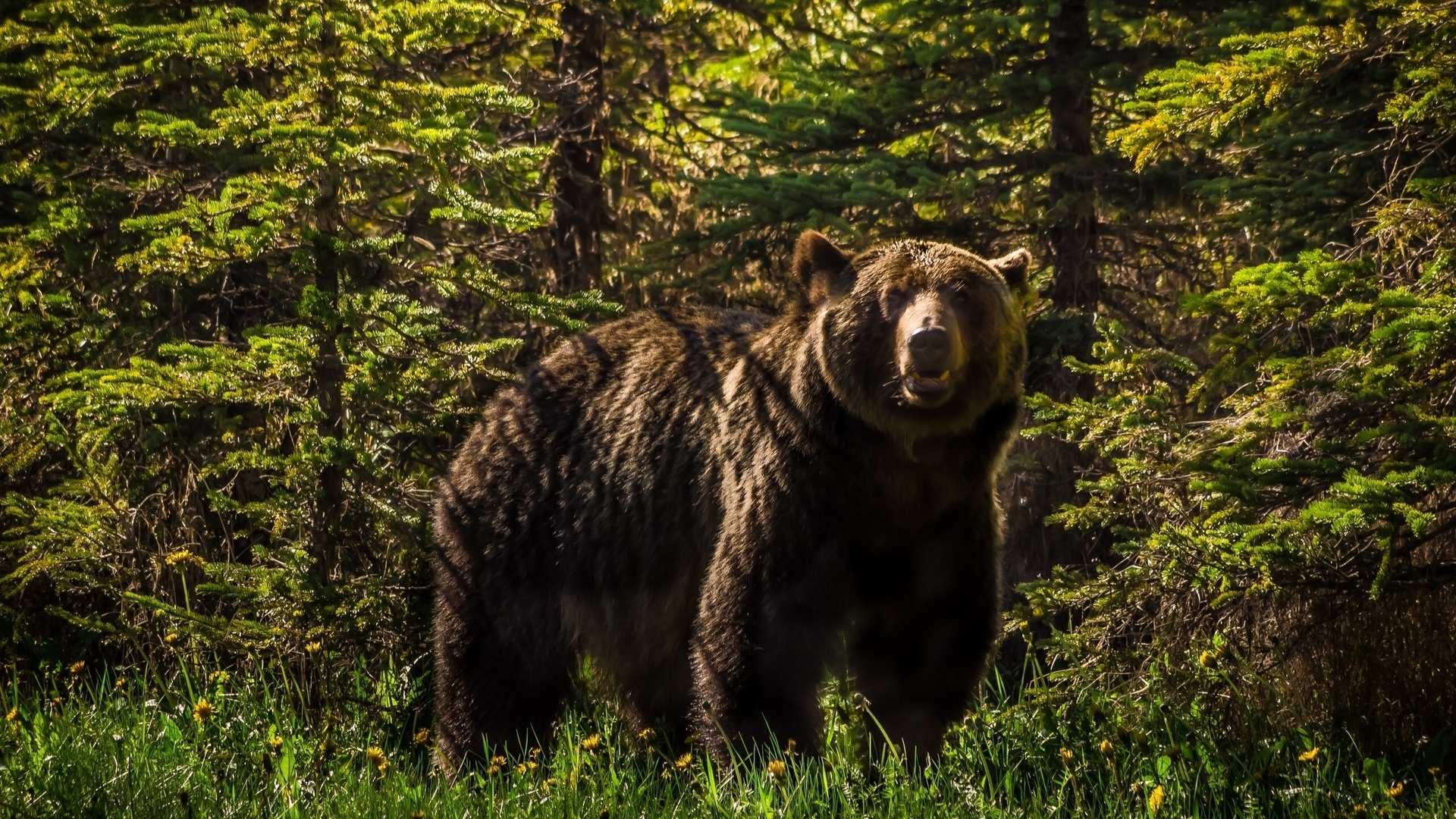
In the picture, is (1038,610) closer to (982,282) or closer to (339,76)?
(982,282)

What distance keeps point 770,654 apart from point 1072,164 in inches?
157

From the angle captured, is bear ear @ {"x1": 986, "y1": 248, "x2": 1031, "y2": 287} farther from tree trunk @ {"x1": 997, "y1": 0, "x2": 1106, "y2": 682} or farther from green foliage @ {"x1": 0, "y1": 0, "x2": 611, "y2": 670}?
tree trunk @ {"x1": 997, "y1": 0, "x2": 1106, "y2": 682}

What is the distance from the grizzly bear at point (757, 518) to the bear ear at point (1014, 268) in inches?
0.4

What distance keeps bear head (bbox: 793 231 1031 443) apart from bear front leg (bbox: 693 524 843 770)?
64cm

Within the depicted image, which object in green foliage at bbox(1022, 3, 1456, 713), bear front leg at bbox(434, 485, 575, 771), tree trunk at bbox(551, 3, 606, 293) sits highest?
tree trunk at bbox(551, 3, 606, 293)

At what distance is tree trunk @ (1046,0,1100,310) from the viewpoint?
7.63m

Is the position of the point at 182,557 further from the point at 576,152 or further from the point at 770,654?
the point at 576,152

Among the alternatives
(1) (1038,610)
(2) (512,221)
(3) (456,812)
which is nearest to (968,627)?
(1) (1038,610)

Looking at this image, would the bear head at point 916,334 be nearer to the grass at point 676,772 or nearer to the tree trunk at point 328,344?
the grass at point 676,772

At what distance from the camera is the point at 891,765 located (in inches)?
169

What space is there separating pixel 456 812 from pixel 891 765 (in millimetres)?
1337

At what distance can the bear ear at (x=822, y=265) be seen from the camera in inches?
209

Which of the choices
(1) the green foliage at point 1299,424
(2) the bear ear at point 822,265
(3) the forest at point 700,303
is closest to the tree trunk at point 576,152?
(3) the forest at point 700,303

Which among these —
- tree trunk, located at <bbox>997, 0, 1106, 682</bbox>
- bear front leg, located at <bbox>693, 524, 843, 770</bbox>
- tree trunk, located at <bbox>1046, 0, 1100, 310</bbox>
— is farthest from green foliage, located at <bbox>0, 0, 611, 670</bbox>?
tree trunk, located at <bbox>1046, 0, 1100, 310</bbox>
